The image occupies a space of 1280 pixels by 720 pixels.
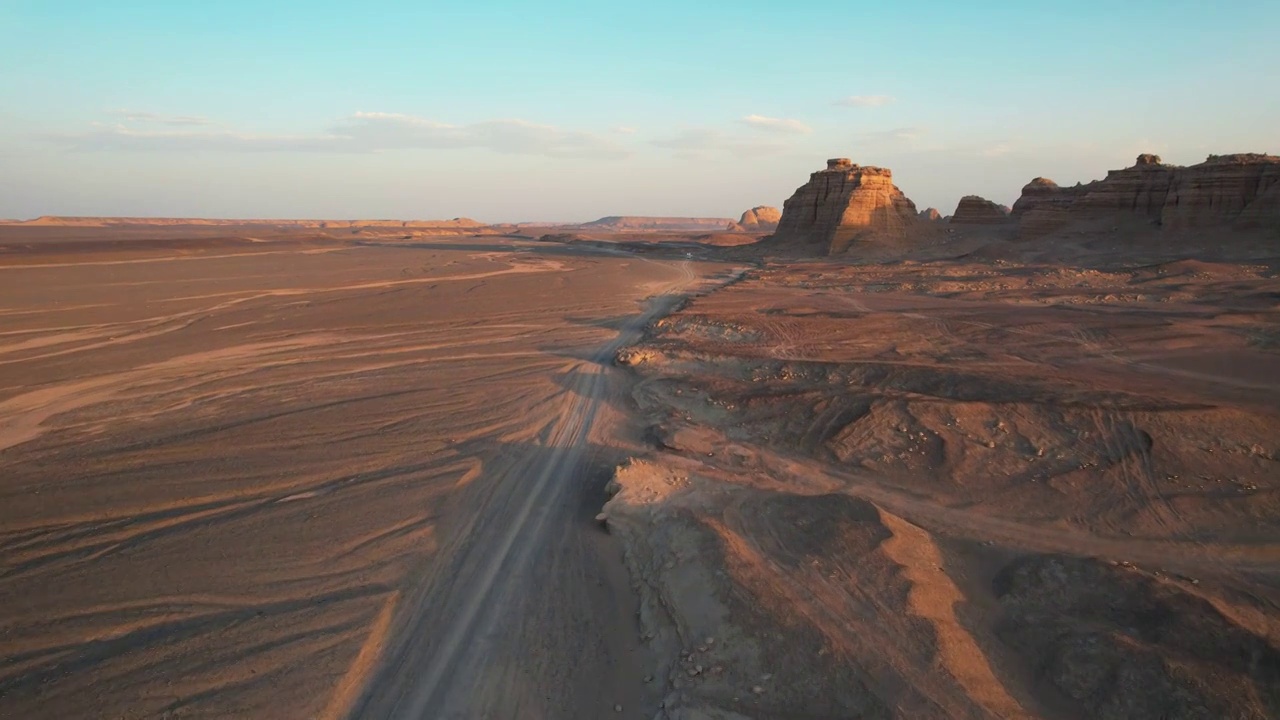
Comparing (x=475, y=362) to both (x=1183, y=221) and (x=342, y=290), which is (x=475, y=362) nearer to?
(x=342, y=290)

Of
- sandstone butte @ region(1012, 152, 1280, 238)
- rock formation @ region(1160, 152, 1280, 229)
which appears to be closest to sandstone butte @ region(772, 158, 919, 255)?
sandstone butte @ region(1012, 152, 1280, 238)

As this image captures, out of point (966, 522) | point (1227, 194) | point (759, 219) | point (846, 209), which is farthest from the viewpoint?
point (759, 219)

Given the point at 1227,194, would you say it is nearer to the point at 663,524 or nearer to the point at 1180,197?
the point at 1180,197

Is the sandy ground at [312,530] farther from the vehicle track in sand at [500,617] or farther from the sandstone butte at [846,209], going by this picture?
the sandstone butte at [846,209]

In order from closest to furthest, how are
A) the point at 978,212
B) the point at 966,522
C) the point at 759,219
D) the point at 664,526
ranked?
the point at 664,526
the point at 966,522
the point at 978,212
the point at 759,219

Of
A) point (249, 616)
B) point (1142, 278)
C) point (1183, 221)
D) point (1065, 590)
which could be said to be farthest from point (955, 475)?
point (1183, 221)

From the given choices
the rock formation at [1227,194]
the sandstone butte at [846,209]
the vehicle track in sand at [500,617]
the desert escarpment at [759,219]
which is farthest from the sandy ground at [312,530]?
the desert escarpment at [759,219]

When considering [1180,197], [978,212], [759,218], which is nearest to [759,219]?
[759,218]
